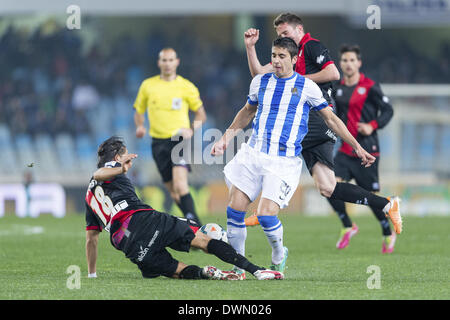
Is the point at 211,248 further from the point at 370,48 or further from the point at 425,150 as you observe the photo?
the point at 370,48

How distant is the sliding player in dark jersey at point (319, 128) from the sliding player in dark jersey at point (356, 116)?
248 cm

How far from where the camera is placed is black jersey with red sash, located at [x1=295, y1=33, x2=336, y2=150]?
7309mm

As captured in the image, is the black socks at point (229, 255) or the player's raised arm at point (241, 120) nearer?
the black socks at point (229, 255)

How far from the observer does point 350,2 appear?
1886cm

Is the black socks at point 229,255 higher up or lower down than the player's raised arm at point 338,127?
lower down

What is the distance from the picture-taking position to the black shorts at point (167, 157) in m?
10.3

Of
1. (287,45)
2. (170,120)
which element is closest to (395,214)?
(287,45)

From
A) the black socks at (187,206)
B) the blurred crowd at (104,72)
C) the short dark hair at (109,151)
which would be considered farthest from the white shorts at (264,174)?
the blurred crowd at (104,72)

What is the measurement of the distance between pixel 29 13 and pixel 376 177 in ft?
43.6

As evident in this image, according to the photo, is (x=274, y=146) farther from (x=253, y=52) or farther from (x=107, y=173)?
(x=107, y=173)

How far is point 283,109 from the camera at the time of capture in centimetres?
668

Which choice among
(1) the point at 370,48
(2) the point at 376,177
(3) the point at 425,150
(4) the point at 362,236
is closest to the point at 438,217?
(3) the point at 425,150

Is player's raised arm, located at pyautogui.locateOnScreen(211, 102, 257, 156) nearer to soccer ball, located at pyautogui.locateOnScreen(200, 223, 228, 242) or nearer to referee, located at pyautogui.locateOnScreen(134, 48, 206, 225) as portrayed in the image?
soccer ball, located at pyautogui.locateOnScreen(200, 223, 228, 242)

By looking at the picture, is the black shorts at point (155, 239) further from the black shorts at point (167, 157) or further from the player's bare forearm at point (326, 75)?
the black shorts at point (167, 157)
